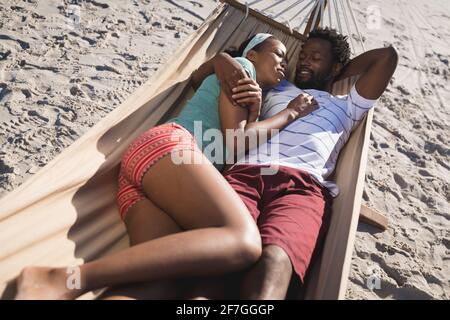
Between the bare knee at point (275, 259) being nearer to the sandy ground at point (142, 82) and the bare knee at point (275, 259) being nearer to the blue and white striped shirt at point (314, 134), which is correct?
the blue and white striped shirt at point (314, 134)

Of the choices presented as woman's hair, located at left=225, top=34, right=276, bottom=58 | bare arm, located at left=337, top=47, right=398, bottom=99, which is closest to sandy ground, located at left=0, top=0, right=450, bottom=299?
bare arm, located at left=337, top=47, right=398, bottom=99

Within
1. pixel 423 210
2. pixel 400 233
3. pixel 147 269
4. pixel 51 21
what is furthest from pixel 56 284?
pixel 51 21

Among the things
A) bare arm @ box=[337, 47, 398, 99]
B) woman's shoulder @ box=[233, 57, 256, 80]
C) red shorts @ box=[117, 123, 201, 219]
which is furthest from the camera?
bare arm @ box=[337, 47, 398, 99]

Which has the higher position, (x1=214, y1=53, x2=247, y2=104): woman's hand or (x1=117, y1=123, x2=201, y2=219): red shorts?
(x1=214, y1=53, x2=247, y2=104): woman's hand

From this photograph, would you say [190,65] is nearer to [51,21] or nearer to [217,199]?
[217,199]

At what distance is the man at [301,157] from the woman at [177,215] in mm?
69

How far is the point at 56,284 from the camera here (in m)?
1.15

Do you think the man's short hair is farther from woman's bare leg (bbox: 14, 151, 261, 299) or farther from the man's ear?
woman's bare leg (bbox: 14, 151, 261, 299)

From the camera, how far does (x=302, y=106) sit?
178 cm

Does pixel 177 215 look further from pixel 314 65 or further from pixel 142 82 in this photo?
pixel 142 82

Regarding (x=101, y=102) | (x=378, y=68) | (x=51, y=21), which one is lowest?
(x=101, y=102)

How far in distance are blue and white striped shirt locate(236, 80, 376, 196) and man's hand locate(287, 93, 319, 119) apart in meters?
0.02

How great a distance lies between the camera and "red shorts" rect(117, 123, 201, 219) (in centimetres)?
138
